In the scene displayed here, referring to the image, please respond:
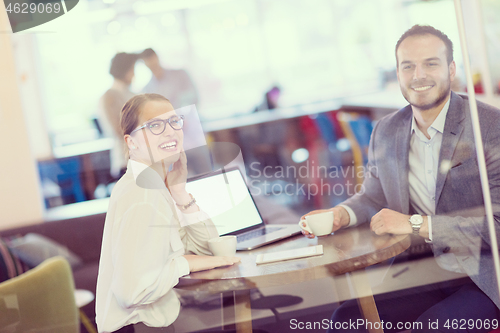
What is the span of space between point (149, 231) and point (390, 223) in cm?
72

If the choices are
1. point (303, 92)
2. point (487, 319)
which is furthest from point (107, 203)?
point (487, 319)

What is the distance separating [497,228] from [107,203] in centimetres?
118

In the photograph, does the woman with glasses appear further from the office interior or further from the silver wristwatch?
the silver wristwatch

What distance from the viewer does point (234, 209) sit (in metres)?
1.38

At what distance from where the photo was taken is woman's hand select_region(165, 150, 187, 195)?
125cm

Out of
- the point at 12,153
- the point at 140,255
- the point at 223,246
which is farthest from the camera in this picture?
the point at 12,153

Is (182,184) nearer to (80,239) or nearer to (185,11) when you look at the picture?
(80,239)

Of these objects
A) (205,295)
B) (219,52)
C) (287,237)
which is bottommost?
(205,295)

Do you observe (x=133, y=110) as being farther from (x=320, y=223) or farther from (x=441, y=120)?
(x=441, y=120)

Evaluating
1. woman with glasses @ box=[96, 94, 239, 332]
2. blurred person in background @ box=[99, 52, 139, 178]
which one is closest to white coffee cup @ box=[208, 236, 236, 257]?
woman with glasses @ box=[96, 94, 239, 332]

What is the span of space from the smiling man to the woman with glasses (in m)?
0.40

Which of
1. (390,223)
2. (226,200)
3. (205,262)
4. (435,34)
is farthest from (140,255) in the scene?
(435,34)

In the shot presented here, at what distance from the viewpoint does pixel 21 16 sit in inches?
52.2

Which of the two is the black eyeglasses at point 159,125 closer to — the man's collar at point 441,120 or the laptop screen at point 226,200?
the laptop screen at point 226,200
